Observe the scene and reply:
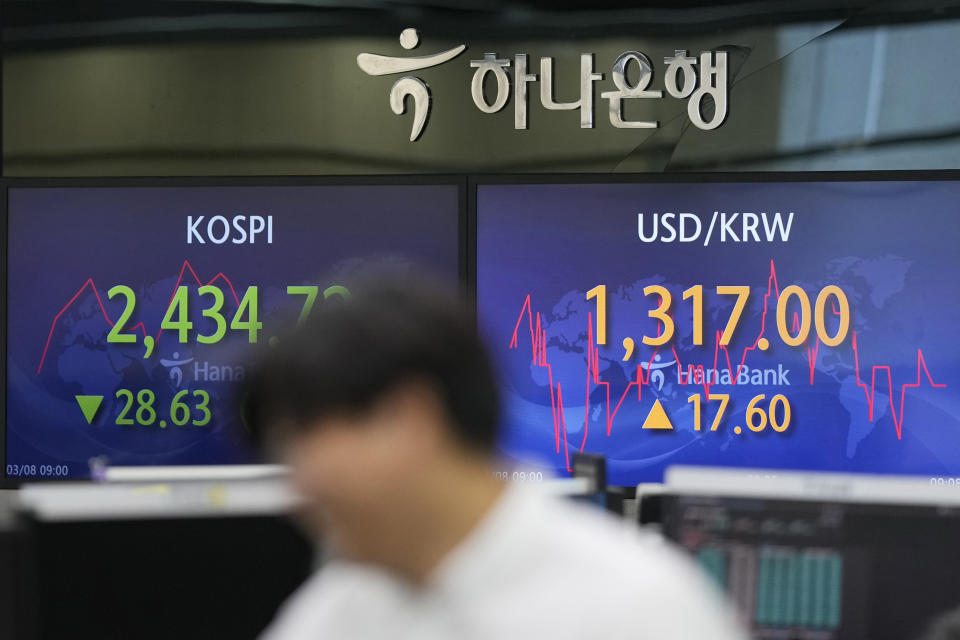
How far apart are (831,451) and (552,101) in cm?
141

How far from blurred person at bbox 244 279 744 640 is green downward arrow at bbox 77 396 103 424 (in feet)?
10.5

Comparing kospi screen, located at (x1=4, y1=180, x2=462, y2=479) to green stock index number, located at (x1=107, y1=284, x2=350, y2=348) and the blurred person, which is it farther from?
the blurred person

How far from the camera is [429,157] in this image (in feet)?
13.0

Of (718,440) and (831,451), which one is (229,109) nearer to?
(718,440)

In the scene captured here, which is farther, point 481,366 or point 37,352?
point 37,352

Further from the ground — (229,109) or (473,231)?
(229,109)

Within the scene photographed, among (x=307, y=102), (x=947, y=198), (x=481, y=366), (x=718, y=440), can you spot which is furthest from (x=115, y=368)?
(x=481, y=366)

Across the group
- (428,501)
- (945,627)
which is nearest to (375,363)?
(428,501)

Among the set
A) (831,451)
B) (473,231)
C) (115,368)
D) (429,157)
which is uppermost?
(429,157)

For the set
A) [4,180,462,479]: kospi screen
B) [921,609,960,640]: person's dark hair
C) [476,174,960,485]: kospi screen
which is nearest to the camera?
[921,609,960,640]: person's dark hair

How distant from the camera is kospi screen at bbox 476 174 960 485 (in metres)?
3.77

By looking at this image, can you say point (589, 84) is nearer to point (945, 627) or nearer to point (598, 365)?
point (598, 365)

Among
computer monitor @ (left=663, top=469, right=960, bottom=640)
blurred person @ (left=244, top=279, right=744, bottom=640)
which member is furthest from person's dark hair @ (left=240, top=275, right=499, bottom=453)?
computer monitor @ (left=663, top=469, right=960, bottom=640)

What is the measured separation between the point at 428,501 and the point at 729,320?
10.1ft
